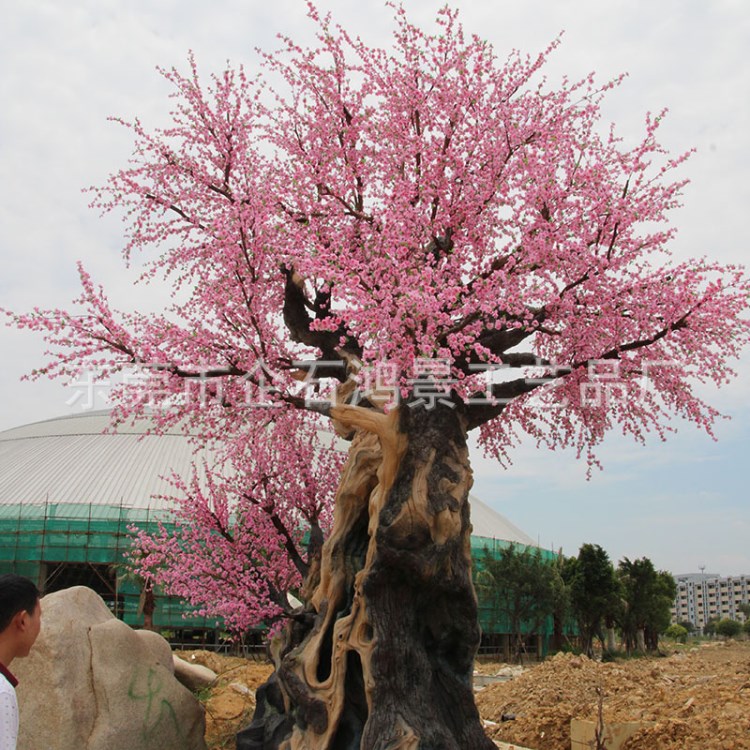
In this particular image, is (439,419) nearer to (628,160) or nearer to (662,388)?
(662,388)

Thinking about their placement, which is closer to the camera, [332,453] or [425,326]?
[425,326]

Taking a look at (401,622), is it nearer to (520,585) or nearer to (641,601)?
(520,585)

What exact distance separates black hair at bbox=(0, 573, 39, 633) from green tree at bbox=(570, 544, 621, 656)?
42.1 metres

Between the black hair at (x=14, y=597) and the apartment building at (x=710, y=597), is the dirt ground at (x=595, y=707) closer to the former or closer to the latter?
the black hair at (x=14, y=597)

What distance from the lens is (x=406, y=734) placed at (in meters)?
6.98

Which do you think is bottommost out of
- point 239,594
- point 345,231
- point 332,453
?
point 239,594

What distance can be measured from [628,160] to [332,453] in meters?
5.93

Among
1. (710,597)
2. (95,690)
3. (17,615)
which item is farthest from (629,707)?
(710,597)

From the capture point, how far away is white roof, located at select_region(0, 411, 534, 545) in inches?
1560

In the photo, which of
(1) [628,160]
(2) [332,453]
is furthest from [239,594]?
(1) [628,160]

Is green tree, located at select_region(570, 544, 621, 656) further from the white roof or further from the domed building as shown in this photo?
the white roof

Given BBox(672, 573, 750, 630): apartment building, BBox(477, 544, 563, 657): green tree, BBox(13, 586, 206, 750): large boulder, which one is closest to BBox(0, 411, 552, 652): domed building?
BBox(477, 544, 563, 657): green tree

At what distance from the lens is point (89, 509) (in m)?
37.4

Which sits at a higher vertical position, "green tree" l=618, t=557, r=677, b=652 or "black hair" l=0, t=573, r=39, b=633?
"black hair" l=0, t=573, r=39, b=633
